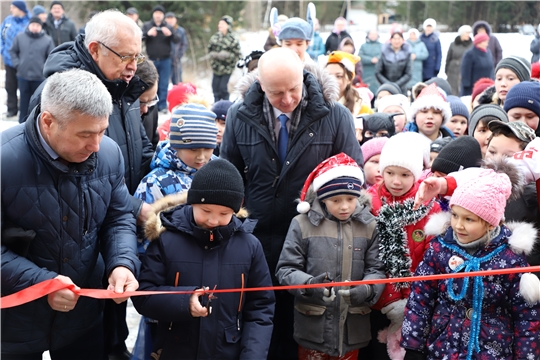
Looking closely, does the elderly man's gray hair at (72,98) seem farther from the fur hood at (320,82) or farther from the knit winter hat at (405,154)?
the knit winter hat at (405,154)

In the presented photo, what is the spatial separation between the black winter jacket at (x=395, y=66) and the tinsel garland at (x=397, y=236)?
10.1 meters

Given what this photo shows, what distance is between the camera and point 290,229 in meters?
3.90

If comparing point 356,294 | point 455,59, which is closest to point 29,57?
point 455,59

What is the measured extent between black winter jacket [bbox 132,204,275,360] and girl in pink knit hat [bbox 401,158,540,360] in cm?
86

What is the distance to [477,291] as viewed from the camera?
3.26 meters

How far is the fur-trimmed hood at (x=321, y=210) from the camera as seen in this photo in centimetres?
385

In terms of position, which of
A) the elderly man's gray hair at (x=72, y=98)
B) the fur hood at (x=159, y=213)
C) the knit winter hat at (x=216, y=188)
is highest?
the elderly man's gray hair at (x=72, y=98)

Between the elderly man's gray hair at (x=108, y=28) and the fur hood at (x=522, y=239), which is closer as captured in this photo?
the fur hood at (x=522, y=239)

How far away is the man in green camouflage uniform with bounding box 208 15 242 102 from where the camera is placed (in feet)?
50.3

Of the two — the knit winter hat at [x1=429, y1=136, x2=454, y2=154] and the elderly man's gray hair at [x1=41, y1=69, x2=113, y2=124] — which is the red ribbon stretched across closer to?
the elderly man's gray hair at [x1=41, y1=69, x2=113, y2=124]

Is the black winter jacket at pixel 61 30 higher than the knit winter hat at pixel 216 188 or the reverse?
the reverse

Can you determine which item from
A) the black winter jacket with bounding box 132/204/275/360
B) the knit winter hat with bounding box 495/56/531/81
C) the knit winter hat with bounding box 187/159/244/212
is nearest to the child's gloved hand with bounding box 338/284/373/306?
the black winter jacket with bounding box 132/204/275/360

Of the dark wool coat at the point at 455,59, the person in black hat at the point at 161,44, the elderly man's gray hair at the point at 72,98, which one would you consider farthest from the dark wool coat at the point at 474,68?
the elderly man's gray hair at the point at 72,98

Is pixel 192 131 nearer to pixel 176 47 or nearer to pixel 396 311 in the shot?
pixel 396 311
